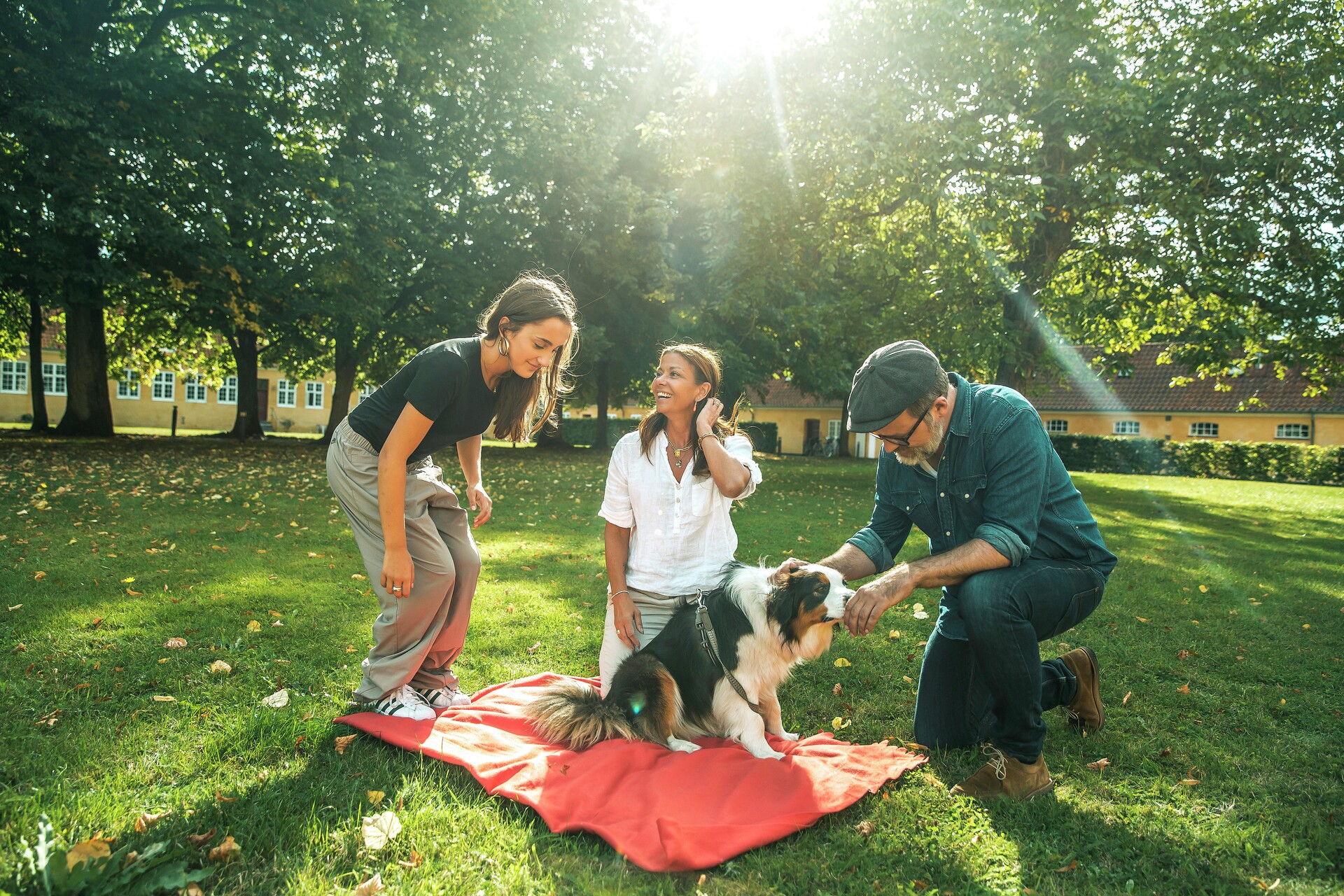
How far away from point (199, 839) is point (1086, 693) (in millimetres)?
3855

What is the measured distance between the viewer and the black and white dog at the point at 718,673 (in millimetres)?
3379

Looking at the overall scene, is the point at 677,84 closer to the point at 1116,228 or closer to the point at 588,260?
the point at 588,260

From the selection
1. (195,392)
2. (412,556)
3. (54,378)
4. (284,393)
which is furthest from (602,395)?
(54,378)

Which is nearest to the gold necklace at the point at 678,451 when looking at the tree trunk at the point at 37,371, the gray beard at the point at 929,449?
the gray beard at the point at 929,449

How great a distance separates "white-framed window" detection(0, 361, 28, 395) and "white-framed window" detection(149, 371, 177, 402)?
20.5ft

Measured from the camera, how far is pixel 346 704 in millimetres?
3938

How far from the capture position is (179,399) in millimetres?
44781

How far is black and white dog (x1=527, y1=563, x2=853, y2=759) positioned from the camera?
3379 millimetres

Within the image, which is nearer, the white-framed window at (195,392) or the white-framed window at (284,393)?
the white-framed window at (195,392)

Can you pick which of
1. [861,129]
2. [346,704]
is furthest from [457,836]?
[861,129]

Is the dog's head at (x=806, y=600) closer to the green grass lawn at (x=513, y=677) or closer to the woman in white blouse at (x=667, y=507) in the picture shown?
the woman in white blouse at (x=667, y=507)

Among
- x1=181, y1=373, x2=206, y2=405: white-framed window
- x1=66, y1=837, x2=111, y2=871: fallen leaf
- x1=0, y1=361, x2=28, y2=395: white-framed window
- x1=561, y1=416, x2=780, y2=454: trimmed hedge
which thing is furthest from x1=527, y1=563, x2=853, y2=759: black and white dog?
x1=0, y1=361, x2=28, y2=395: white-framed window

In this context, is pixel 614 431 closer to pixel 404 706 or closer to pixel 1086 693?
pixel 404 706

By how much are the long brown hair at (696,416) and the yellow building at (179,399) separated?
39.6m
